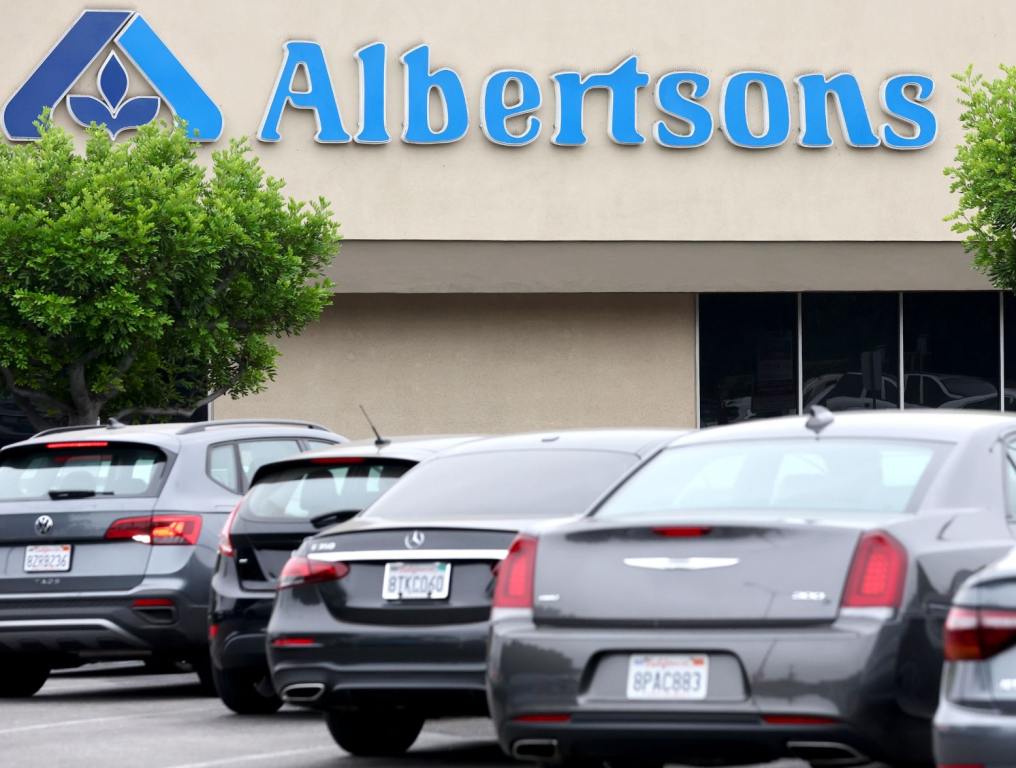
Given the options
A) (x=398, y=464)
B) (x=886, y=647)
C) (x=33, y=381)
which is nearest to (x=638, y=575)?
(x=886, y=647)

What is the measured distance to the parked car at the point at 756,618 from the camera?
20.9 feet

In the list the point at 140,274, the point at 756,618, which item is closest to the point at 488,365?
the point at 140,274

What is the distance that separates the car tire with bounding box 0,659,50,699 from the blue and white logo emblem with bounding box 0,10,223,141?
1471cm

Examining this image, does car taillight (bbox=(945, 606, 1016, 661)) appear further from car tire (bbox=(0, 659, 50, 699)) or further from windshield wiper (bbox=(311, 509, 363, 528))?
car tire (bbox=(0, 659, 50, 699))

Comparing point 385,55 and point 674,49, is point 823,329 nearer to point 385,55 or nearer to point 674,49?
point 674,49

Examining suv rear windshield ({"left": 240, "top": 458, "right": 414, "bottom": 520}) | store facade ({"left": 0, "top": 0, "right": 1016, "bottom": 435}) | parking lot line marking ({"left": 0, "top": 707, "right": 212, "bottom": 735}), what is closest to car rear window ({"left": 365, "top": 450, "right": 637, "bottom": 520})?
suv rear windshield ({"left": 240, "top": 458, "right": 414, "bottom": 520})

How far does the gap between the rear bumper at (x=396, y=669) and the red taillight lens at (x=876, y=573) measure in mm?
2120

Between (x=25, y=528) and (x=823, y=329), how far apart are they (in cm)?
1822

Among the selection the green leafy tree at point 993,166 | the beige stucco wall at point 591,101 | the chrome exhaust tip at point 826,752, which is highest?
the beige stucco wall at point 591,101

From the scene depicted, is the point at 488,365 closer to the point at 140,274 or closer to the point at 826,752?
the point at 140,274

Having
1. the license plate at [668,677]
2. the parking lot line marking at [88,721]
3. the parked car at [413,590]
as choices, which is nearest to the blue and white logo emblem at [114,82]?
the parking lot line marking at [88,721]

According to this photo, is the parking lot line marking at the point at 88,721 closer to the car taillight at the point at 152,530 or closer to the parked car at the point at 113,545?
the parked car at the point at 113,545

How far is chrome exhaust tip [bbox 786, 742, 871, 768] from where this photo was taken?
20.9ft

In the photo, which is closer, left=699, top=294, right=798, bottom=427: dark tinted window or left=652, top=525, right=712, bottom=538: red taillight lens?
left=652, top=525, right=712, bottom=538: red taillight lens
